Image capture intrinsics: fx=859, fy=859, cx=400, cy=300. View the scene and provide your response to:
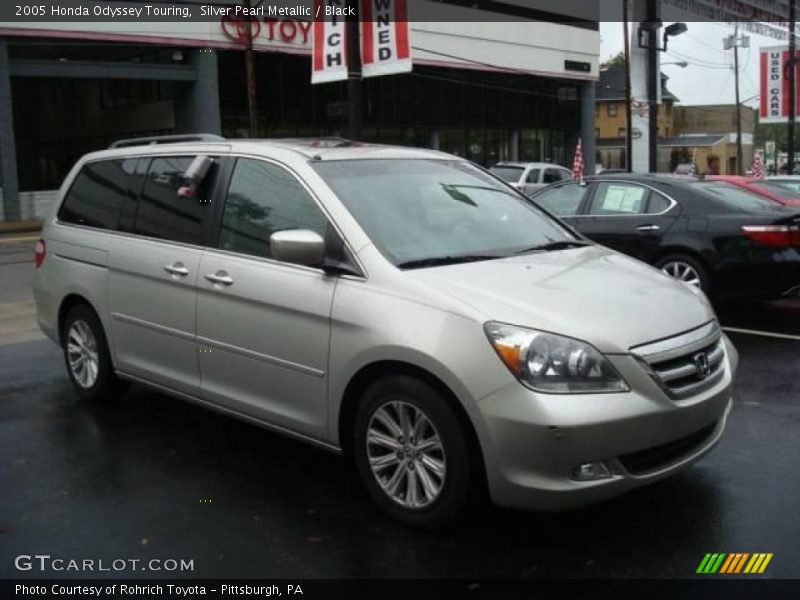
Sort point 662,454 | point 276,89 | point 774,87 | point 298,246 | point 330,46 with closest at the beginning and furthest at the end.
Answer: point 662,454
point 298,246
point 330,46
point 774,87
point 276,89

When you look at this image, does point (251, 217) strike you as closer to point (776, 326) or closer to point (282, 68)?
point (776, 326)

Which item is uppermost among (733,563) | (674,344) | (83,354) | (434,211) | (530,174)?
(530,174)

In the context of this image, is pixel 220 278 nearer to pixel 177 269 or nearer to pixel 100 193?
pixel 177 269

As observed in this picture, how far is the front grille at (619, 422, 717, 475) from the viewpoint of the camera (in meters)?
3.52

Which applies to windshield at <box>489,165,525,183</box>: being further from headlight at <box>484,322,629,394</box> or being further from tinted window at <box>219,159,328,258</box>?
headlight at <box>484,322,629,394</box>

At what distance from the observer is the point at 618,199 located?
9.24 meters

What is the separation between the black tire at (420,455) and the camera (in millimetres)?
3541

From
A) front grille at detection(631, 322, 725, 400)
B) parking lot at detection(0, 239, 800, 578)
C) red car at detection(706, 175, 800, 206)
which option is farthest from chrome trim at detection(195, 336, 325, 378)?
red car at detection(706, 175, 800, 206)

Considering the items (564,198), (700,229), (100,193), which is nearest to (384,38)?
(564,198)

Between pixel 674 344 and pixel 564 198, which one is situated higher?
pixel 564 198

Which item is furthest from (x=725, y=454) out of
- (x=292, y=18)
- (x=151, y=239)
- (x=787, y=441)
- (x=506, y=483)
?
(x=292, y=18)

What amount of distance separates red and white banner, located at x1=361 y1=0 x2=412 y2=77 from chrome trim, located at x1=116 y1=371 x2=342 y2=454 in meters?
5.24

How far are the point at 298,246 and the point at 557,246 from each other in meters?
1.50

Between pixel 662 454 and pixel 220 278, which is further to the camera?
pixel 220 278
